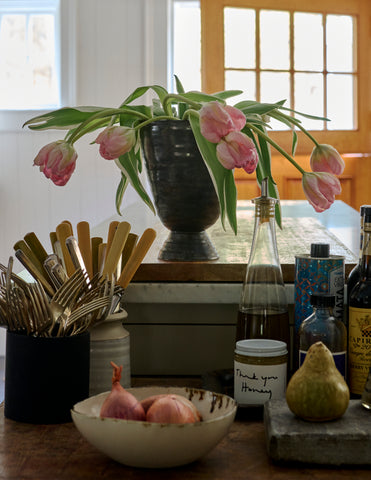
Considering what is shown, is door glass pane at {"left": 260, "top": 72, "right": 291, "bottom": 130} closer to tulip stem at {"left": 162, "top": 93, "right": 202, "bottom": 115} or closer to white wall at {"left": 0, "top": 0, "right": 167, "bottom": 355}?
white wall at {"left": 0, "top": 0, "right": 167, "bottom": 355}

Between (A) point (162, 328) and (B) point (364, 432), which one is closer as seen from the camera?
(B) point (364, 432)

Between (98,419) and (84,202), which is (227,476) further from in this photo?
(84,202)

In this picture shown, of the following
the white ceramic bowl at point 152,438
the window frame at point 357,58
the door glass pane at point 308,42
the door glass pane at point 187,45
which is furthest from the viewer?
the door glass pane at point 187,45

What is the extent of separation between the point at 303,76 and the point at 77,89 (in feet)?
4.10

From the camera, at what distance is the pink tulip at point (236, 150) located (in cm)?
73

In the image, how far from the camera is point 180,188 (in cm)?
91

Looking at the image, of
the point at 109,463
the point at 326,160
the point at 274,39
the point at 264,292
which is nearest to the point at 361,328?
the point at 264,292

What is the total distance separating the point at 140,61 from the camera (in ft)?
11.2

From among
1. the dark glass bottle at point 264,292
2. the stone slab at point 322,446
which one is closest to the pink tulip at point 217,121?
the dark glass bottle at point 264,292

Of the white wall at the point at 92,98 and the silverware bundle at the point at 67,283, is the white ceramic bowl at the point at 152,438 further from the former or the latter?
the white wall at the point at 92,98

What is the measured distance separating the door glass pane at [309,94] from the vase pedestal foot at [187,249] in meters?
2.75

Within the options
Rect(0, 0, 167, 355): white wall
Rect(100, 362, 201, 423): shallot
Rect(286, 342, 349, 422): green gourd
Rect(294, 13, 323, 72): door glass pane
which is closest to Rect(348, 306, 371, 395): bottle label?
Rect(286, 342, 349, 422): green gourd

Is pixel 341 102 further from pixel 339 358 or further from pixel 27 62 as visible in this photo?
pixel 339 358

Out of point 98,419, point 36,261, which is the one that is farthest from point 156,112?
point 98,419
